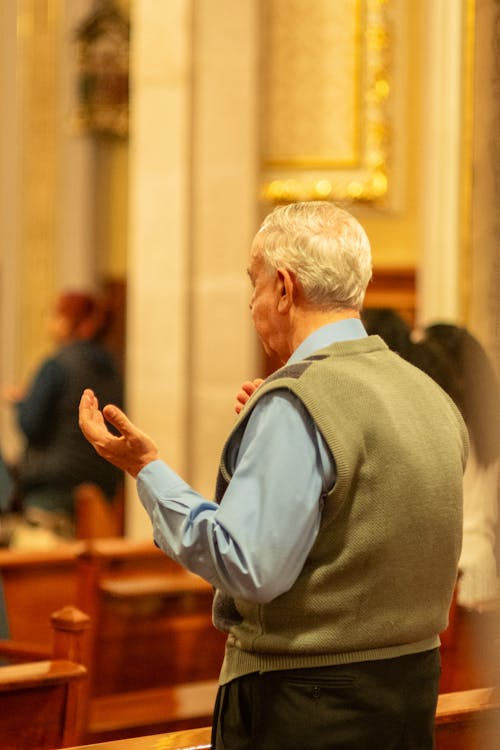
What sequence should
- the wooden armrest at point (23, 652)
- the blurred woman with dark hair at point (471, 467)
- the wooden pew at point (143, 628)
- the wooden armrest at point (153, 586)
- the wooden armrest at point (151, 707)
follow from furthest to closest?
the wooden armrest at point (153, 586) < the wooden pew at point (143, 628) < the wooden armrest at point (151, 707) < the wooden armrest at point (23, 652) < the blurred woman with dark hair at point (471, 467)

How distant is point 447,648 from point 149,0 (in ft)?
15.2

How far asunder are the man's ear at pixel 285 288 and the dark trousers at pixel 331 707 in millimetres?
597

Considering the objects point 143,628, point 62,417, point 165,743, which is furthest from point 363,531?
point 62,417

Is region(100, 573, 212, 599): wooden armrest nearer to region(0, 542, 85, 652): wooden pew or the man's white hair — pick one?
region(0, 542, 85, 652): wooden pew

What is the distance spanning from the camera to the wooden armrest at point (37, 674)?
9.86 feet

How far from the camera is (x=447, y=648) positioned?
3.71 meters

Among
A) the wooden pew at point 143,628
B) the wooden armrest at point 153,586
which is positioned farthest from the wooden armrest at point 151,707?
the wooden armrest at point 153,586

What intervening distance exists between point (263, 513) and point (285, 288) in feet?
1.32

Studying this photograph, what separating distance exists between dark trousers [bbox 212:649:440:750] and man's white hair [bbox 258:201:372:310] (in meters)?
0.61

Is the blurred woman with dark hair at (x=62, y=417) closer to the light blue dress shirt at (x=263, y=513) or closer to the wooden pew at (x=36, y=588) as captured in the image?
the wooden pew at (x=36, y=588)

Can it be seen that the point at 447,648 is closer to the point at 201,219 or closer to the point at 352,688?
the point at 352,688

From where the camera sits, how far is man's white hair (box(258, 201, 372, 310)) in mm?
2203

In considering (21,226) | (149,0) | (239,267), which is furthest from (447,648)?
(21,226)

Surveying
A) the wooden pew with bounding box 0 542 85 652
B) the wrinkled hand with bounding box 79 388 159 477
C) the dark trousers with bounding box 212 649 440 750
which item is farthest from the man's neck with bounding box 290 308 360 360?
the wooden pew with bounding box 0 542 85 652
